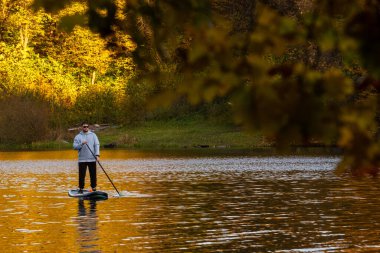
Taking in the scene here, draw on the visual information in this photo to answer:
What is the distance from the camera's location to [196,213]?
19859mm

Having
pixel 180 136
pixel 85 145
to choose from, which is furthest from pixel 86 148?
pixel 180 136

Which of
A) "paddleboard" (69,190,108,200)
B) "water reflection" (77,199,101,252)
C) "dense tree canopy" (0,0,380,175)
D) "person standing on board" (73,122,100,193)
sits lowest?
"water reflection" (77,199,101,252)

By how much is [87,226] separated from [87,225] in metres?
0.20

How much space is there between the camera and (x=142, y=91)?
244ft

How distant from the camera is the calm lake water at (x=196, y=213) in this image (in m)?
14.8

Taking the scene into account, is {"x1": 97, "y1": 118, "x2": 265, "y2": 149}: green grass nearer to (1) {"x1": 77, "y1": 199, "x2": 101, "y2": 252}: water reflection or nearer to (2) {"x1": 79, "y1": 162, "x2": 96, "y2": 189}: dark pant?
(2) {"x1": 79, "y1": 162, "x2": 96, "y2": 189}: dark pant

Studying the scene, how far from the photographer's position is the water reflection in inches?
572

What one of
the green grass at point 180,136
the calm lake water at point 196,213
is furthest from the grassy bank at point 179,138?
the calm lake water at point 196,213

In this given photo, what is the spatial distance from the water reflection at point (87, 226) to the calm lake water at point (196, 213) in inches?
0.8

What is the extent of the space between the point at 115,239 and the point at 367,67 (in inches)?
463

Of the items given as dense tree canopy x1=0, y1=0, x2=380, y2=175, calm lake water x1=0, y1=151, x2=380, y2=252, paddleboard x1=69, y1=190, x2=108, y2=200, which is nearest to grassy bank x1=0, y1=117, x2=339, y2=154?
calm lake water x1=0, y1=151, x2=380, y2=252

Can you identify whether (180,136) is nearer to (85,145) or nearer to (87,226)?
(85,145)

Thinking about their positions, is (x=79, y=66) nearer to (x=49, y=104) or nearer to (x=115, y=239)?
(x=49, y=104)

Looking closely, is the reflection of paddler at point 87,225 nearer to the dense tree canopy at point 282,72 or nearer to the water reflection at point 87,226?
the water reflection at point 87,226
